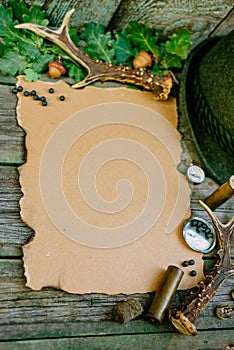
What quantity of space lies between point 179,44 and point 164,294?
70 cm

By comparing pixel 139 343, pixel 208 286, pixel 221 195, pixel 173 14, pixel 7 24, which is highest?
pixel 173 14

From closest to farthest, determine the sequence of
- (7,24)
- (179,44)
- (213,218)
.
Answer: (213,218) → (7,24) → (179,44)

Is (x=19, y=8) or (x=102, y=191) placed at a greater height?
(x=19, y=8)

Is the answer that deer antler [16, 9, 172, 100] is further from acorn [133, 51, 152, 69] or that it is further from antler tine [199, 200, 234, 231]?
antler tine [199, 200, 234, 231]

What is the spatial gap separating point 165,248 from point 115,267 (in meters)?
0.14

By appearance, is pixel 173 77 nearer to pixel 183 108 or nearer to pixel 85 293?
pixel 183 108

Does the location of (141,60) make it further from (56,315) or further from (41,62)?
(56,315)

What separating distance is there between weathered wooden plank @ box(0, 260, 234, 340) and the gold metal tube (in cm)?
30

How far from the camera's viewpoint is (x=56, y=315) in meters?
1.14

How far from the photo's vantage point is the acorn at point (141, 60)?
1439mm

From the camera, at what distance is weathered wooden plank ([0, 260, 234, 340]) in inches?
43.8

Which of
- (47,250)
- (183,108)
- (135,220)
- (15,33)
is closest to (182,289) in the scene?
(135,220)

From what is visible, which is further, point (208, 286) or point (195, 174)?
point (195, 174)

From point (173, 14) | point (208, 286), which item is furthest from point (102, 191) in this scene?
point (173, 14)
